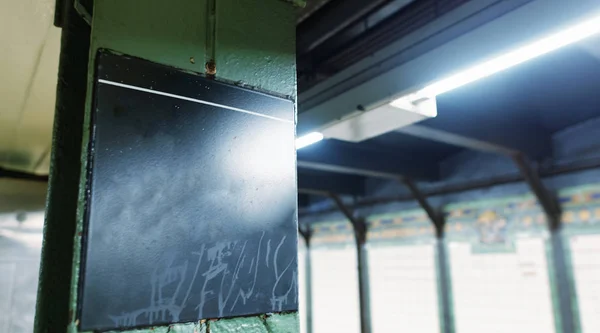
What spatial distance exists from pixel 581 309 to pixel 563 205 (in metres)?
0.68

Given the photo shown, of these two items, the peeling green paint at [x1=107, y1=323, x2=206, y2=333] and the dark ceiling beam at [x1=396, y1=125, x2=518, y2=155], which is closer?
the peeling green paint at [x1=107, y1=323, x2=206, y2=333]

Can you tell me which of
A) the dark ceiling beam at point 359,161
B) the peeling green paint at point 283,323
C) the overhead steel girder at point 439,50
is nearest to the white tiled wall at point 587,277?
the dark ceiling beam at point 359,161

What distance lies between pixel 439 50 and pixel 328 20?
0.64 metres

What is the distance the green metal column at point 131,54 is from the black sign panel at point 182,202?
27 millimetres

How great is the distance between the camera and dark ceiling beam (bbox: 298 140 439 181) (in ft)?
11.2

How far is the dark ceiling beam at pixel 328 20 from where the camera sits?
6.19 feet

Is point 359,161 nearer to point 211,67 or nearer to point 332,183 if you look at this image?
point 332,183

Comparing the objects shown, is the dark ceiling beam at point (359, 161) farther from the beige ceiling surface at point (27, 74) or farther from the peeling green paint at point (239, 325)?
the peeling green paint at point (239, 325)

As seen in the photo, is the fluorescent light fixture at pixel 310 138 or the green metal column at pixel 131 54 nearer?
the green metal column at pixel 131 54

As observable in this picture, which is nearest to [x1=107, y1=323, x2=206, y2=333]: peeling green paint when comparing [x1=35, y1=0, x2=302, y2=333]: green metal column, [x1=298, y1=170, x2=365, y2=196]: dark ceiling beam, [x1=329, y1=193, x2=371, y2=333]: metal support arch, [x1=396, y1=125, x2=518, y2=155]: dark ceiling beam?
[x1=35, y1=0, x2=302, y2=333]: green metal column

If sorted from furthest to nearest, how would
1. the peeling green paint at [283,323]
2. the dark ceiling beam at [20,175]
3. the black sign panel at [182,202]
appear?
the dark ceiling beam at [20,175], the peeling green paint at [283,323], the black sign panel at [182,202]

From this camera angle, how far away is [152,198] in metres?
0.79

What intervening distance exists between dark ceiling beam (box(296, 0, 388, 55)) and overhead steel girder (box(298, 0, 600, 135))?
0.71 ft

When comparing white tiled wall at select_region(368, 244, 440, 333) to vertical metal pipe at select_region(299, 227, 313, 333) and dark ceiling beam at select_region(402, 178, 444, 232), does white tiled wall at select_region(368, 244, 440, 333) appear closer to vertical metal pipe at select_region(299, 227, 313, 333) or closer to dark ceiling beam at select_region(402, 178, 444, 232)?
dark ceiling beam at select_region(402, 178, 444, 232)
